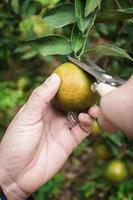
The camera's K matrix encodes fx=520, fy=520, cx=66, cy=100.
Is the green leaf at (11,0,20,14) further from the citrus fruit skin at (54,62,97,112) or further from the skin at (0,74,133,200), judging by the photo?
the citrus fruit skin at (54,62,97,112)

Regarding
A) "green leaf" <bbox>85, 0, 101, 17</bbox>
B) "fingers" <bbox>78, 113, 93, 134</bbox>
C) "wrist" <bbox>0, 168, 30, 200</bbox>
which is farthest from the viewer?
"wrist" <bbox>0, 168, 30, 200</bbox>

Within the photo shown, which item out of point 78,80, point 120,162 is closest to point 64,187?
point 120,162

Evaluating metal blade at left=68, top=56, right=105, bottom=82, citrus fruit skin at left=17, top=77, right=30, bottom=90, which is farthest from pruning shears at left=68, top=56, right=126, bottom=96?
citrus fruit skin at left=17, top=77, right=30, bottom=90

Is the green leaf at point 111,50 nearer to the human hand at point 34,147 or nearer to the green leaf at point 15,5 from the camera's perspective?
the human hand at point 34,147

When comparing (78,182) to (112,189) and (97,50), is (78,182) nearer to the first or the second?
(112,189)

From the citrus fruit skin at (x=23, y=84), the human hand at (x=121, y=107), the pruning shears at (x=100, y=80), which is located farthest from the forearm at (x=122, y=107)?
the citrus fruit skin at (x=23, y=84)

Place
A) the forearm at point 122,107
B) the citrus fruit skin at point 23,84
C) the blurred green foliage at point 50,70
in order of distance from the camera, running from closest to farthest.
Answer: the forearm at point 122,107 → the blurred green foliage at point 50,70 → the citrus fruit skin at point 23,84

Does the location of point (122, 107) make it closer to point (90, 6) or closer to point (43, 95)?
point (90, 6)
